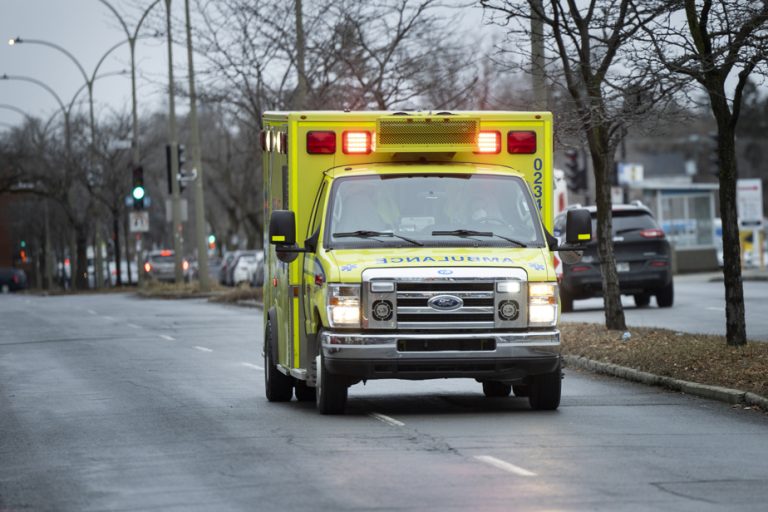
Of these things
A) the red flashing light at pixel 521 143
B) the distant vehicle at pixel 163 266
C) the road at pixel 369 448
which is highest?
the red flashing light at pixel 521 143

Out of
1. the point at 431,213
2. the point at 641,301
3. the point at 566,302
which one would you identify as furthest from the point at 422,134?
the point at 641,301

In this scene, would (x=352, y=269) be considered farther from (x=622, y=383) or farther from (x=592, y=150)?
(x=592, y=150)

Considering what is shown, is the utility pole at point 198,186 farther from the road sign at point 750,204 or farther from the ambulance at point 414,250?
the ambulance at point 414,250

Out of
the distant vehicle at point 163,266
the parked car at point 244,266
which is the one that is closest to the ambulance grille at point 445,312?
the parked car at point 244,266

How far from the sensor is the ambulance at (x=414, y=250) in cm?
1312

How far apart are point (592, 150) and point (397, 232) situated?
24.3ft

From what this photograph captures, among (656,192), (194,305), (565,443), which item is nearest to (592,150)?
(565,443)

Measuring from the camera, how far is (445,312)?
13.1m

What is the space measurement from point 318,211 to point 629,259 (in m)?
15.6

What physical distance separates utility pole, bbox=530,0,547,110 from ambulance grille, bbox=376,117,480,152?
4898 millimetres

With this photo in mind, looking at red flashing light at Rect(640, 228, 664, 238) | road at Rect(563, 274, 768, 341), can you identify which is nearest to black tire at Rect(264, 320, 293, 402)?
road at Rect(563, 274, 768, 341)

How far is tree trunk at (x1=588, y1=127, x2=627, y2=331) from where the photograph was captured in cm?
2066

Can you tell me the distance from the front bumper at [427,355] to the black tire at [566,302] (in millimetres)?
16386

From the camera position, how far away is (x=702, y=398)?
1519 centimetres
